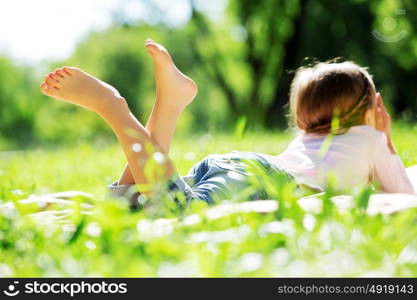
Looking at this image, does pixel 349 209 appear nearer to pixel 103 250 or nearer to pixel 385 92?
pixel 103 250

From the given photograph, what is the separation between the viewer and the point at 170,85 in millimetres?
3014

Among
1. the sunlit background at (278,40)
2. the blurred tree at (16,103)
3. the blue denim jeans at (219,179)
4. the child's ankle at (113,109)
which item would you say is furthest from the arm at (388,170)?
the blurred tree at (16,103)

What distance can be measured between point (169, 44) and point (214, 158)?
30.4 meters

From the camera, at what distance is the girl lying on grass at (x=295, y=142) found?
2604mm

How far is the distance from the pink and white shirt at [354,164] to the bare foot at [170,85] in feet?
1.67

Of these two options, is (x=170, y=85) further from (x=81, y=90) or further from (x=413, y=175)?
(x=413, y=175)

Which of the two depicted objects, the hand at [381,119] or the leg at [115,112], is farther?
the hand at [381,119]

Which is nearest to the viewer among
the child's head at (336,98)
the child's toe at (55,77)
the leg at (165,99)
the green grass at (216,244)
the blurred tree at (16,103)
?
the green grass at (216,244)

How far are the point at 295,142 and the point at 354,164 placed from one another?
0.38 metres

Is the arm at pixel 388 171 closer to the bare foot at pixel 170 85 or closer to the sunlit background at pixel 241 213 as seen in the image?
the sunlit background at pixel 241 213

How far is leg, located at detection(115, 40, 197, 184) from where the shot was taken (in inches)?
111

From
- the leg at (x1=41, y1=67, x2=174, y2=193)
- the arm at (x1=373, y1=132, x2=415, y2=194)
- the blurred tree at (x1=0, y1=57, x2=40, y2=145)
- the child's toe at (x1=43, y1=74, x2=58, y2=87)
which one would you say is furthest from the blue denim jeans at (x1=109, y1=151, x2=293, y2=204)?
the blurred tree at (x1=0, y1=57, x2=40, y2=145)

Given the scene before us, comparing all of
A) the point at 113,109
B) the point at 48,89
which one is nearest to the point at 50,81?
the point at 48,89

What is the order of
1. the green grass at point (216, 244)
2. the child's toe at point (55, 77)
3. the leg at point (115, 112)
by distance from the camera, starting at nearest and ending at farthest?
the green grass at point (216, 244) → the leg at point (115, 112) → the child's toe at point (55, 77)
